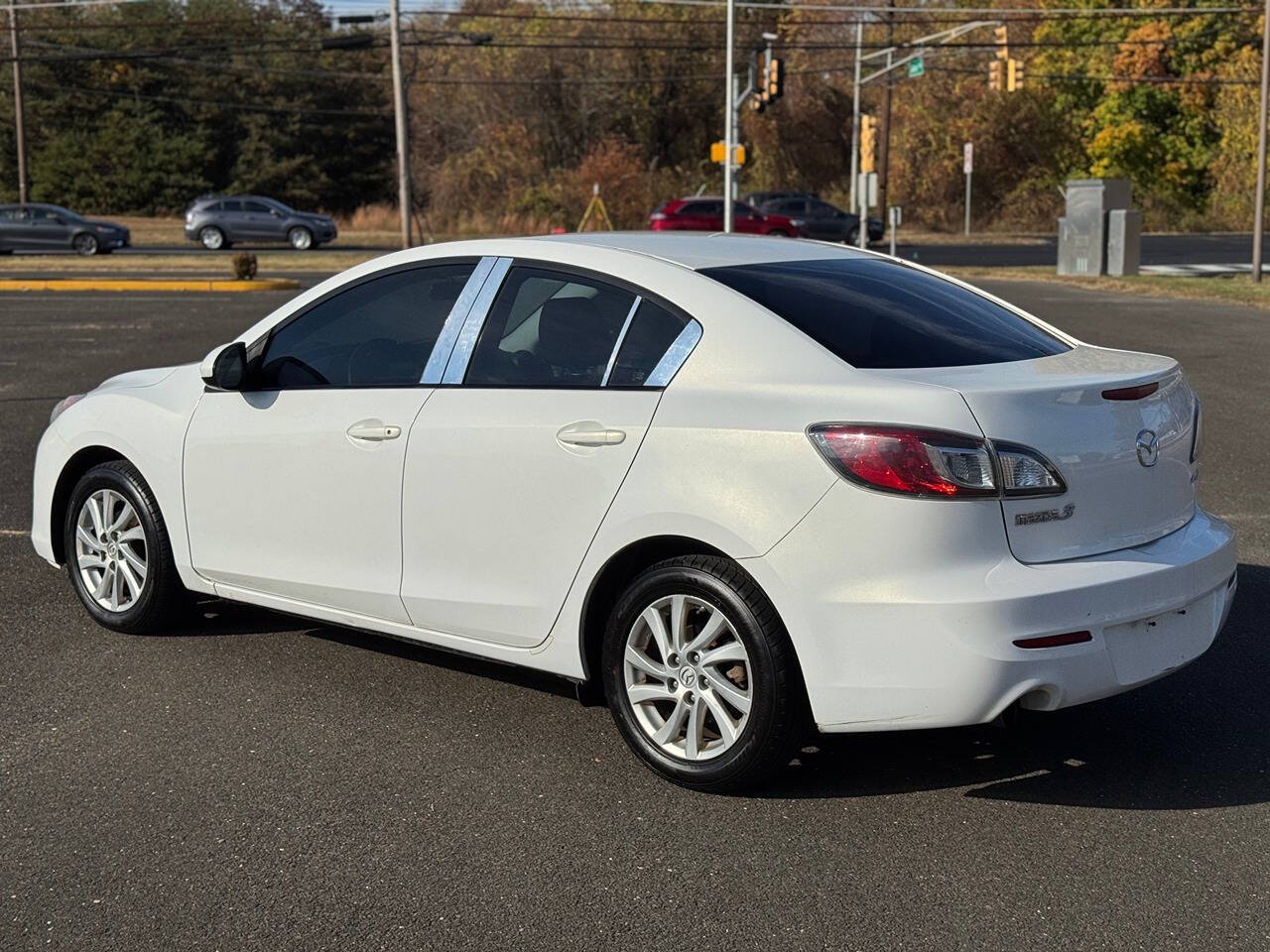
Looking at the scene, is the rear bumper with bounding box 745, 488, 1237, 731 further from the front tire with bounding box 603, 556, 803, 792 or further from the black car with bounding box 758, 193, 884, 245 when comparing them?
the black car with bounding box 758, 193, 884, 245

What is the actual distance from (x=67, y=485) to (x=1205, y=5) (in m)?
67.8

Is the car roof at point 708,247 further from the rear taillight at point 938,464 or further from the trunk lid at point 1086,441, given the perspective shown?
the rear taillight at point 938,464

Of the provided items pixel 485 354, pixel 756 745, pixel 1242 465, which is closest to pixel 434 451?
pixel 485 354

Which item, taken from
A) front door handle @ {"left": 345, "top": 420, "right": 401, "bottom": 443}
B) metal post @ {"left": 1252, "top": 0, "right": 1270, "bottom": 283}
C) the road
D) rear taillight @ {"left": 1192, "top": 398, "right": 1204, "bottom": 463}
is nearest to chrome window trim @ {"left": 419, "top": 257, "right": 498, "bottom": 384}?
front door handle @ {"left": 345, "top": 420, "right": 401, "bottom": 443}

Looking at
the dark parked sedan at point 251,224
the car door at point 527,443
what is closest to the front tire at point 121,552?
the car door at point 527,443

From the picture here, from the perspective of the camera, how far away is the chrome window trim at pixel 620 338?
4766mm

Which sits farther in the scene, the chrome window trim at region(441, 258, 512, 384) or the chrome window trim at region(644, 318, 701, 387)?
the chrome window trim at region(441, 258, 512, 384)

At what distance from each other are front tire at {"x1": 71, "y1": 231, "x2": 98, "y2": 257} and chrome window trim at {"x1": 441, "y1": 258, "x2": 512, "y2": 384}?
131 feet

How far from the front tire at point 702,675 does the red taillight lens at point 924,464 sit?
47 cm

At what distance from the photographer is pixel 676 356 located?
4.62 m

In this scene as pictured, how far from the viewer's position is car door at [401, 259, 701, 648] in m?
4.66

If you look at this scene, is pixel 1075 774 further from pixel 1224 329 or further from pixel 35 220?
pixel 35 220

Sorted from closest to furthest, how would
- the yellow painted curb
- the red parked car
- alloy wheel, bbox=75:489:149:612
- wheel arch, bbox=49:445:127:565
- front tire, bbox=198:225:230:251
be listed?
1. alloy wheel, bbox=75:489:149:612
2. wheel arch, bbox=49:445:127:565
3. the yellow painted curb
4. the red parked car
5. front tire, bbox=198:225:230:251

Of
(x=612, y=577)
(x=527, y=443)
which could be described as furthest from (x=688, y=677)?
(x=527, y=443)
